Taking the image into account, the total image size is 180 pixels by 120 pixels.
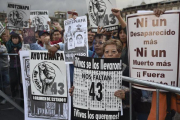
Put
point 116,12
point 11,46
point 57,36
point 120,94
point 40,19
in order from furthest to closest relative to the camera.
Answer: point 40,19 → point 11,46 → point 57,36 → point 116,12 → point 120,94

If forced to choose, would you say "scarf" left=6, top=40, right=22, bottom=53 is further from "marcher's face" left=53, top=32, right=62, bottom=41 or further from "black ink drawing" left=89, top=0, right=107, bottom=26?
"black ink drawing" left=89, top=0, right=107, bottom=26

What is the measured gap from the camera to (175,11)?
2.02 meters

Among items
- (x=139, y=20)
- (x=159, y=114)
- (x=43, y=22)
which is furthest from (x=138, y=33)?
(x=43, y=22)

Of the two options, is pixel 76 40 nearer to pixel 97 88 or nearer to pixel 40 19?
pixel 97 88

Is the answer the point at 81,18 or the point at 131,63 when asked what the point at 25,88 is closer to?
the point at 81,18

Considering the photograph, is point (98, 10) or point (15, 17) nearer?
point (98, 10)

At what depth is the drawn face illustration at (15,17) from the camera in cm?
600

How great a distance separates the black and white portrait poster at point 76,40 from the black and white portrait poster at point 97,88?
74cm

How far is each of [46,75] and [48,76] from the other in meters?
0.03

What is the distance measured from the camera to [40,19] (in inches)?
275

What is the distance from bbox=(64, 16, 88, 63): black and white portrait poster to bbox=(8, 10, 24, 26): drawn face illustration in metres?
3.30

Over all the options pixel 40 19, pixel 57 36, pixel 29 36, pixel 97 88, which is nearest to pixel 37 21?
pixel 40 19

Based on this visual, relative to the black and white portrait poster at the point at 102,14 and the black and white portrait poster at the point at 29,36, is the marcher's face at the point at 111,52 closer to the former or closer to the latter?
the black and white portrait poster at the point at 102,14

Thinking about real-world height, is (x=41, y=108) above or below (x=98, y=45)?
below
